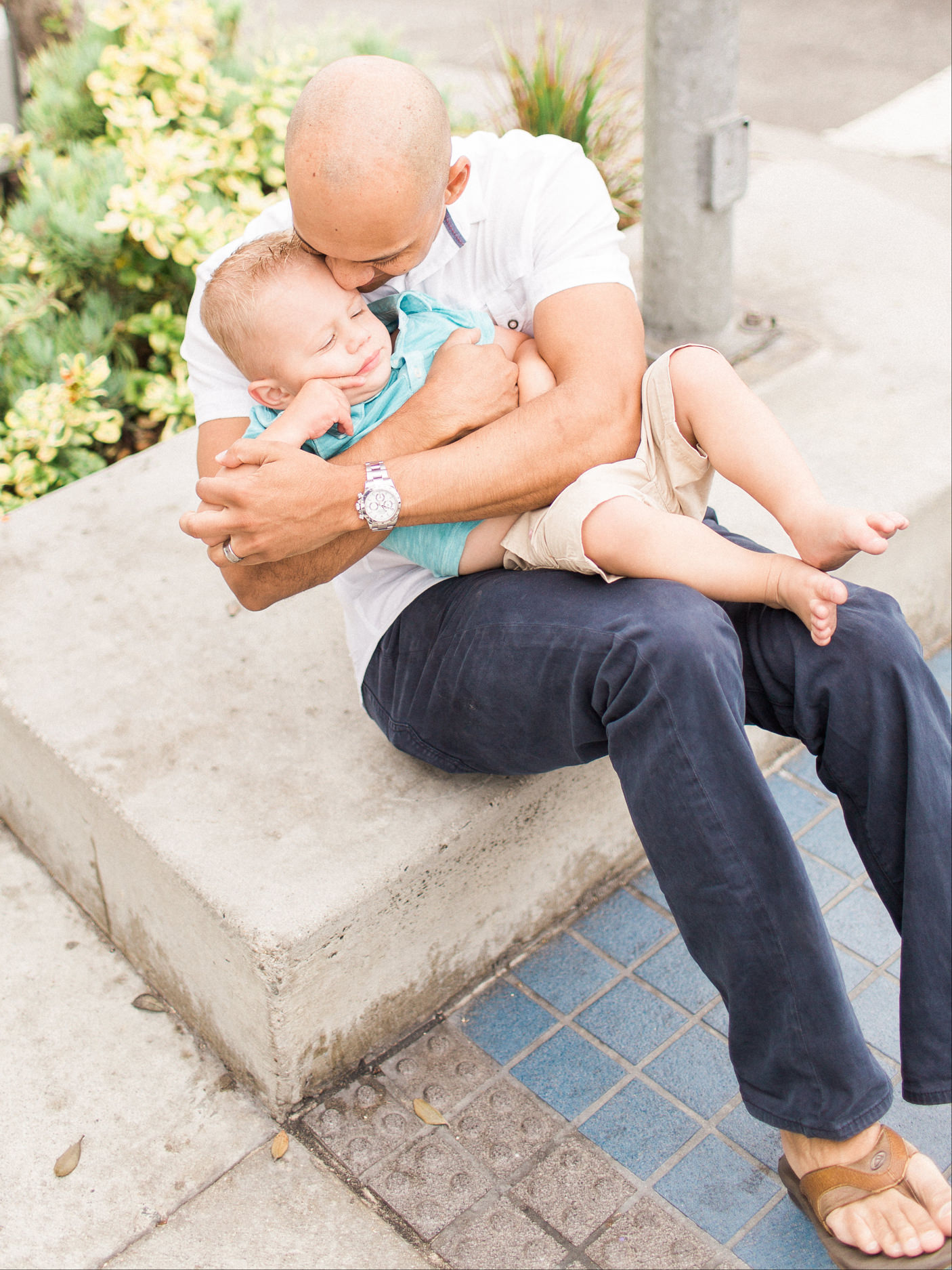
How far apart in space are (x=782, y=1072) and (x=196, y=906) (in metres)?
0.97

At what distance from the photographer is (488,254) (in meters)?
2.12

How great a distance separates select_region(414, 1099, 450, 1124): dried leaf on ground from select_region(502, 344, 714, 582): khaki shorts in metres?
0.95

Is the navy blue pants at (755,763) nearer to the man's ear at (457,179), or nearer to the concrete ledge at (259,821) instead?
the concrete ledge at (259,821)

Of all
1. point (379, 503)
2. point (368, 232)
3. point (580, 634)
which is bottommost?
point (580, 634)

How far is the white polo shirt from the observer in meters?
2.08

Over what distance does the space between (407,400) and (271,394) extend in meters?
0.23

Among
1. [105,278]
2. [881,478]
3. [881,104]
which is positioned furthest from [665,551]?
[881,104]

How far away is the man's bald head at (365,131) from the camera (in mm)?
1754

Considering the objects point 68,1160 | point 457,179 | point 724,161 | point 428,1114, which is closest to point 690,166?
point 724,161

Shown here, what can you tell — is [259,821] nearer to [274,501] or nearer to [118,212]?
[274,501]

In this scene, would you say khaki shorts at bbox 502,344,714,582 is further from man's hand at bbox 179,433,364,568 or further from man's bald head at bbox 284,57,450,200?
man's bald head at bbox 284,57,450,200

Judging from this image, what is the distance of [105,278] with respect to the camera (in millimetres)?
3822

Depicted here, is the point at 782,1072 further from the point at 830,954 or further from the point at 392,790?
the point at 392,790

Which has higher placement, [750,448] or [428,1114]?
[750,448]
